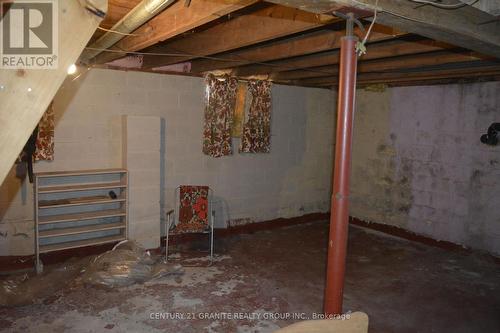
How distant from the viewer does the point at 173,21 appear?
2.65 metres

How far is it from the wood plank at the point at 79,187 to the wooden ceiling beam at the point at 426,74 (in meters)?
2.99

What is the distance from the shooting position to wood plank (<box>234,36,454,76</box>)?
10.3 ft

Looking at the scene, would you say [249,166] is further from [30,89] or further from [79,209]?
[30,89]

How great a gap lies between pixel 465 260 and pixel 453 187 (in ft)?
3.12

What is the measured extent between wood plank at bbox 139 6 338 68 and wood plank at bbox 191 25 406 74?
0.42m

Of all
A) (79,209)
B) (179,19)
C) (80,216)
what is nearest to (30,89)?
(179,19)

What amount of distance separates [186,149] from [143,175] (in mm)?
771

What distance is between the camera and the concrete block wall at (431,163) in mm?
4715

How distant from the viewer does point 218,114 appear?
508 centimetres

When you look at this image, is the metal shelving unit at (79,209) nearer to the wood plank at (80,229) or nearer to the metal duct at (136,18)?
the wood plank at (80,229)

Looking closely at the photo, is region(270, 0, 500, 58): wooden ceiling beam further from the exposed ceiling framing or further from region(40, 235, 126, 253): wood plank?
region(40, 235, 126, 253): wood plank

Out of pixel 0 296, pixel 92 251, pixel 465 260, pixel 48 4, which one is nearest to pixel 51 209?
pixel 92 251

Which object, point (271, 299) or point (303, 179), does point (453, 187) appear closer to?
point (303, 179)

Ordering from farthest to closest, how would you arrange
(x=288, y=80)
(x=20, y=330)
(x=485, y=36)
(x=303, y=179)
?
(x=303, y=179) < (x=288, y=80) < (x=20, y=330) < (x=485, y=36)
